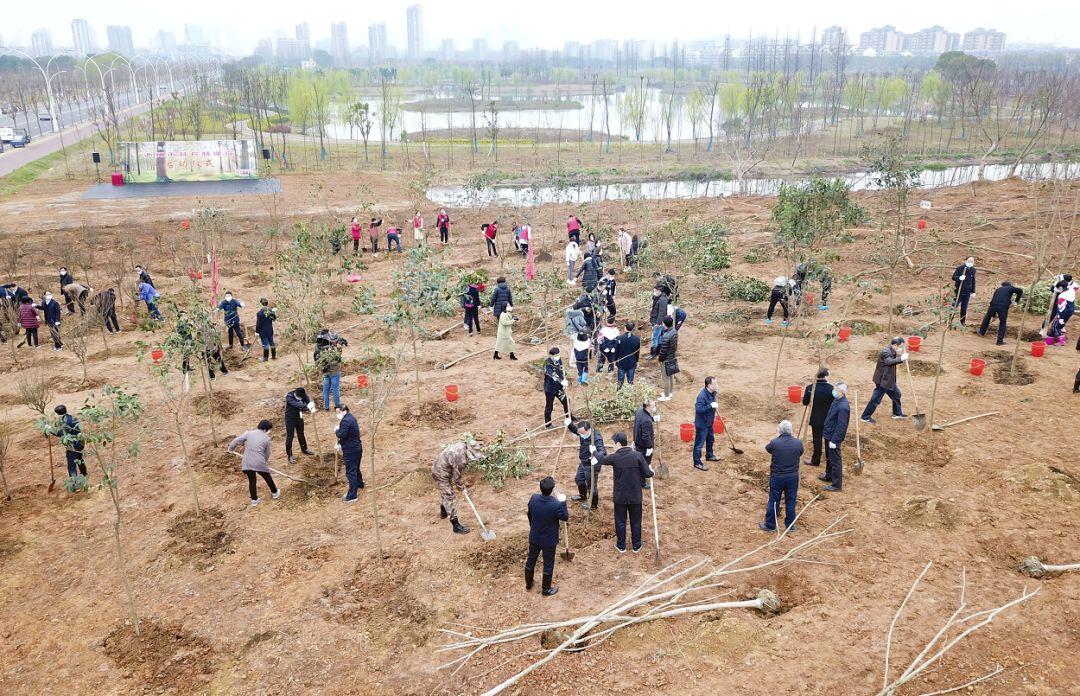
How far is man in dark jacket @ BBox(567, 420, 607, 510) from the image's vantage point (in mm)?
9375

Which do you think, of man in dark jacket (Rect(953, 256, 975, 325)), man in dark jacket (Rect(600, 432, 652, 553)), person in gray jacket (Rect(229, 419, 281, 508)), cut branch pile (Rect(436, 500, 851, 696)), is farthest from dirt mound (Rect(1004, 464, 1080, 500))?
person in gray jacket (Rect(229, 419, 281, 508))

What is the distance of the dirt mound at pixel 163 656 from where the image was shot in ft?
23.7

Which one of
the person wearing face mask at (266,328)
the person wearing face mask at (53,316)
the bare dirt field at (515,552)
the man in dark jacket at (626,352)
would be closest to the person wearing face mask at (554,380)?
the bare dirt field at (515,552)

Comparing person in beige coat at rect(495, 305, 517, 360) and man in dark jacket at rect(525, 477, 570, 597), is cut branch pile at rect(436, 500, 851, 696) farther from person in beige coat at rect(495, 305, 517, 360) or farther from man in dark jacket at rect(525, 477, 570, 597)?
person in beige coat at rect(495, 305, 517, 360)

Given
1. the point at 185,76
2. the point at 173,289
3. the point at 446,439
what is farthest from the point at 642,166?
the point at 185,76

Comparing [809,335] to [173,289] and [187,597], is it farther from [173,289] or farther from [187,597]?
[173,289]

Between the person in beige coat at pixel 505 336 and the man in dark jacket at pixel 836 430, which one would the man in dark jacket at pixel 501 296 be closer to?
the person in beige coat at pixel 505 336

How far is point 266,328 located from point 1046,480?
1387 cm

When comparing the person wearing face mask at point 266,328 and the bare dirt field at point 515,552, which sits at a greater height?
the person wearing face mask at point 266,328

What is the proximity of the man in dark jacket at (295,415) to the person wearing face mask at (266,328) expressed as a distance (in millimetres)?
3945

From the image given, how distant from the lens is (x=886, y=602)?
780 centimetres

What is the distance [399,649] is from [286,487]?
408 cm

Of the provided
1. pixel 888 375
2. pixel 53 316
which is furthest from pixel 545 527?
pixel 53 316

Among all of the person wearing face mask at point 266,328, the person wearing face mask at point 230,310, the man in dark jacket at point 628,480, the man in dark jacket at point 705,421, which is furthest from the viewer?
the person wearing face mask at point 230,310
